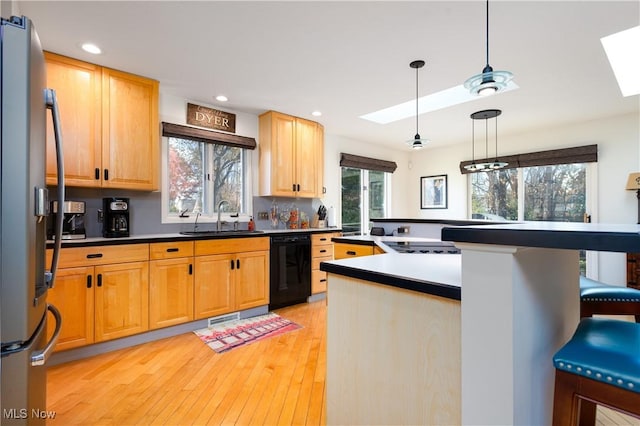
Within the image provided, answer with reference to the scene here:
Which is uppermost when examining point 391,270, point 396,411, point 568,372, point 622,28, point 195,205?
point 622,28

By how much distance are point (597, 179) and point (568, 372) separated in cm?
472

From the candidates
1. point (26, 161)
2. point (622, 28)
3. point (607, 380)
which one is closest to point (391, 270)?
point (607, 380)

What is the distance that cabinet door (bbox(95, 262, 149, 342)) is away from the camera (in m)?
2.44

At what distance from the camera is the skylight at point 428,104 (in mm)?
3549

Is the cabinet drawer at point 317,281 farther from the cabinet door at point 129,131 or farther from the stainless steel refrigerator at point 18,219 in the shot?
the stainless steel refrigerator at point 18,219

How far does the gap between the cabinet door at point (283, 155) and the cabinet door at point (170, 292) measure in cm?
148

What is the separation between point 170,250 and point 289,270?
1.41 metres

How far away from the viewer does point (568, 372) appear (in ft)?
2.67

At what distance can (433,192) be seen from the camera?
237 inches

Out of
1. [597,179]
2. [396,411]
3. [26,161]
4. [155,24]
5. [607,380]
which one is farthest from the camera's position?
[597,179]

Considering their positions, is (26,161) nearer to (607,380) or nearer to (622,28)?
(607,380)

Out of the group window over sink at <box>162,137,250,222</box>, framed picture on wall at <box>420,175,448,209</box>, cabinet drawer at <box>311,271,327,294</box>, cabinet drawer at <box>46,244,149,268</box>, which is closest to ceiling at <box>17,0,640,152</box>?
window over sink at <box>162,137,250,222</box>

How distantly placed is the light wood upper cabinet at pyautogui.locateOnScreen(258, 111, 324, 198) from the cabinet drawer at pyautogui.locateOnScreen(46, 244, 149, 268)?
5.50 feet

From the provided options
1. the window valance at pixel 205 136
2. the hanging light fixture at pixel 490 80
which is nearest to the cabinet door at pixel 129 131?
the window valance at pixel 205 136
